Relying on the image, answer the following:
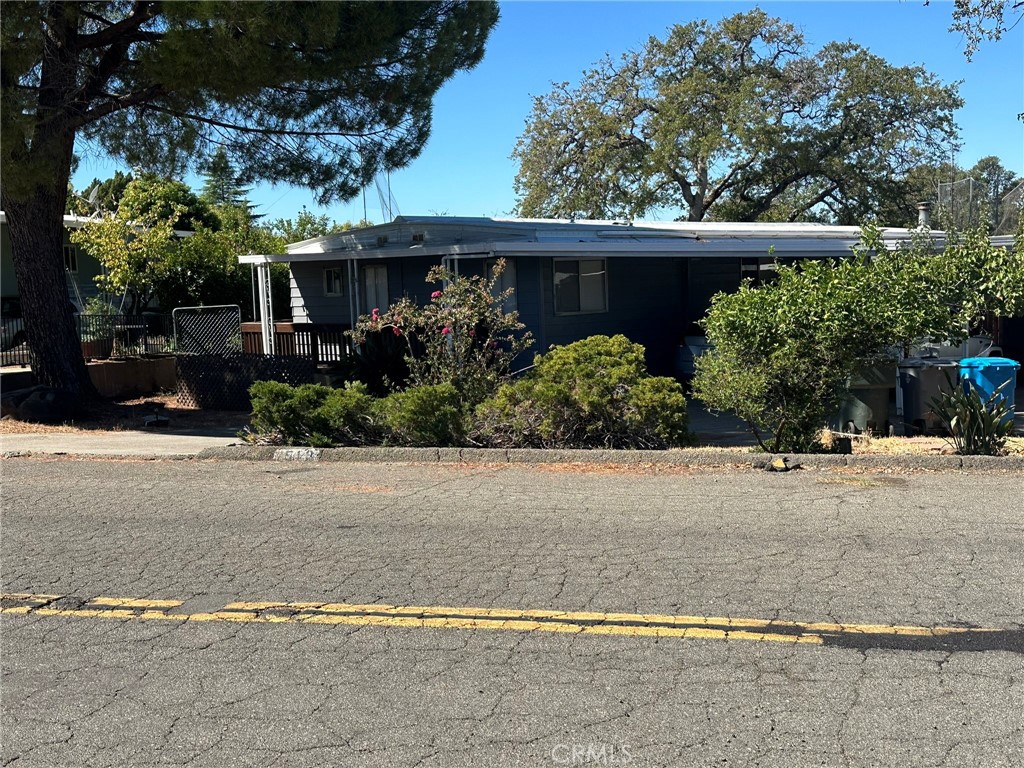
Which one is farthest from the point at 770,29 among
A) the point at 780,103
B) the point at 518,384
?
the point at 518,384

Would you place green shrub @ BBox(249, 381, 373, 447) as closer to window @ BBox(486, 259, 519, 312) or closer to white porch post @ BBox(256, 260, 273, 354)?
window @ BBox(486, 259, 519, 312)

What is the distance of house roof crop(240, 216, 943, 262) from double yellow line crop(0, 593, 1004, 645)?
1022 cm

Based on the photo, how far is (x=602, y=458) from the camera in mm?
10742

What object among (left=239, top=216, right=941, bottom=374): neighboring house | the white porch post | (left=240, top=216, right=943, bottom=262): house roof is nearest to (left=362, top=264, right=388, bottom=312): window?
(left=239, top=216, right=941, bottom=374): neighboring house

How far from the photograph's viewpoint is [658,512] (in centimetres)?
813

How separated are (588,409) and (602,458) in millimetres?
674

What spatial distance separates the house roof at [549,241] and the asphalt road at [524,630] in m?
7.64

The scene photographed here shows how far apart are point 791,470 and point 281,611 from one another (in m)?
6.05

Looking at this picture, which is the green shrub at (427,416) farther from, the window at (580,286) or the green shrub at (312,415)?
the window at (580,286)

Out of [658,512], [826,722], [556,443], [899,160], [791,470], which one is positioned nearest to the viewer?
[826,722]

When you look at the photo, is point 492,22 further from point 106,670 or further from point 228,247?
point 106,670

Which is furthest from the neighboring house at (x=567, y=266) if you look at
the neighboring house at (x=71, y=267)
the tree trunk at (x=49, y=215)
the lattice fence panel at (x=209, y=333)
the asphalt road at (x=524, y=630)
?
the neighboring house at (x=71, y=267)

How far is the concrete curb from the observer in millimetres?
9938

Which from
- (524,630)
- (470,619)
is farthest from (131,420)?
(524,630)
